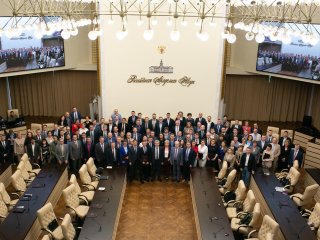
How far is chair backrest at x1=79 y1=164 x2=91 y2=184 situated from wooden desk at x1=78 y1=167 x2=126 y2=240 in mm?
465

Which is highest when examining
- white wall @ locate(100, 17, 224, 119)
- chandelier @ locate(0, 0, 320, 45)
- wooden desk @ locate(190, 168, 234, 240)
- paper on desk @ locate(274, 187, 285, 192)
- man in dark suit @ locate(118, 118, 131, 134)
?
chandelier @ locate(0, 0, 320, 45)

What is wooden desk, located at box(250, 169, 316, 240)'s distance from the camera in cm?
818

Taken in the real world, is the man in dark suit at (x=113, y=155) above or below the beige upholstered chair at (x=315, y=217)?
above

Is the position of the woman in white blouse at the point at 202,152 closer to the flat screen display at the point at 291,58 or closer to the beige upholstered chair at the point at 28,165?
the beige upholstered chair at the point at 28,165

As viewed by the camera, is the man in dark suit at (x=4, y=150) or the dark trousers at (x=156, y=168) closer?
the dark trousers at (x=156, y=168)

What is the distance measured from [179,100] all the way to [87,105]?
5824 mm

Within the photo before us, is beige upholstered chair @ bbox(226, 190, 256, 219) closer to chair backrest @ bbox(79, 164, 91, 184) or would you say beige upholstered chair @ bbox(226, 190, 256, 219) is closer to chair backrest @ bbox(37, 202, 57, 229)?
chair backrest @ bbox(79, 164, 91, 184)

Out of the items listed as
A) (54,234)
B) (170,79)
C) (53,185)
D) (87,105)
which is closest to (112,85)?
(170,79)

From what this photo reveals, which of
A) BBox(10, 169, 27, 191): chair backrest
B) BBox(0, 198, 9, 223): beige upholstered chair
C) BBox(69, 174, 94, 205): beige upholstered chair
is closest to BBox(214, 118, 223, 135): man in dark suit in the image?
BBox(69, 174, 94, 205): beige upholstered chair

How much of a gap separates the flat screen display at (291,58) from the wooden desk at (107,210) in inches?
370

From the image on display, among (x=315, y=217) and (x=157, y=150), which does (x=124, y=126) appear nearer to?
(x=157, y=150)

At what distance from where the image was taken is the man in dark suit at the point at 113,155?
11617 millimetres

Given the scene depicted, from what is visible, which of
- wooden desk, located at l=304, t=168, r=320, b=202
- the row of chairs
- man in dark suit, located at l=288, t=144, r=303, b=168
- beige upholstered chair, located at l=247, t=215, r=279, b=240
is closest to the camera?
beige upholstered chair, located at l=247, t=215, r=279, b=240

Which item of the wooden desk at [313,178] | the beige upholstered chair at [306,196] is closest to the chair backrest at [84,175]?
the beige upholstered chair at [306,196]
